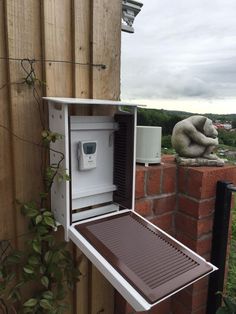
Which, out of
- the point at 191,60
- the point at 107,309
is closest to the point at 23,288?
the point at 107,309

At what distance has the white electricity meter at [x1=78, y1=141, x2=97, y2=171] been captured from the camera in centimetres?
105

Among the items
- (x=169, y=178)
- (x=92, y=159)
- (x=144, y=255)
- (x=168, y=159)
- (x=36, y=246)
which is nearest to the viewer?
(x=144, y=255)

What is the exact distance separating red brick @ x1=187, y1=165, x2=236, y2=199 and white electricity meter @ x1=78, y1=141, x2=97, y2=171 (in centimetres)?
56

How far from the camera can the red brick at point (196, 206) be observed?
1.33m

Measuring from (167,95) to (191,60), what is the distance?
0.86 meters

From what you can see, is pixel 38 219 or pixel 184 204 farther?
pixel 184 204

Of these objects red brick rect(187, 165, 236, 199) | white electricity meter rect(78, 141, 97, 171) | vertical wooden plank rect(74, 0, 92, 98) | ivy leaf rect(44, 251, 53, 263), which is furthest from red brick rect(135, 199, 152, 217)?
vertical wooden plank rect(74, 0, 92, 98)

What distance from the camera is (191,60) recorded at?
8.30 ft

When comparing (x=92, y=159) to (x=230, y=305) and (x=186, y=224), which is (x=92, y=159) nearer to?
(x=186, y=224)

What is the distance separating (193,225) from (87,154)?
0.72 metres

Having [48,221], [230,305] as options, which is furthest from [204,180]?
[48,221]

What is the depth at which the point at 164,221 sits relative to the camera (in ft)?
4.66

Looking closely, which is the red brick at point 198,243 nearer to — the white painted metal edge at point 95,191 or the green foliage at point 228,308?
the green foliage at point 228,308

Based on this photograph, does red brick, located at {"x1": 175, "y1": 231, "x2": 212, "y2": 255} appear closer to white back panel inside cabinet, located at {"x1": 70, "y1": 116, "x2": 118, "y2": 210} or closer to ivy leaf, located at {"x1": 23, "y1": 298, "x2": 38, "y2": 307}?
white back panel inside cabinet, located at {"x1": 70, "y1": 116, "x2": 118, "y2": 210}
